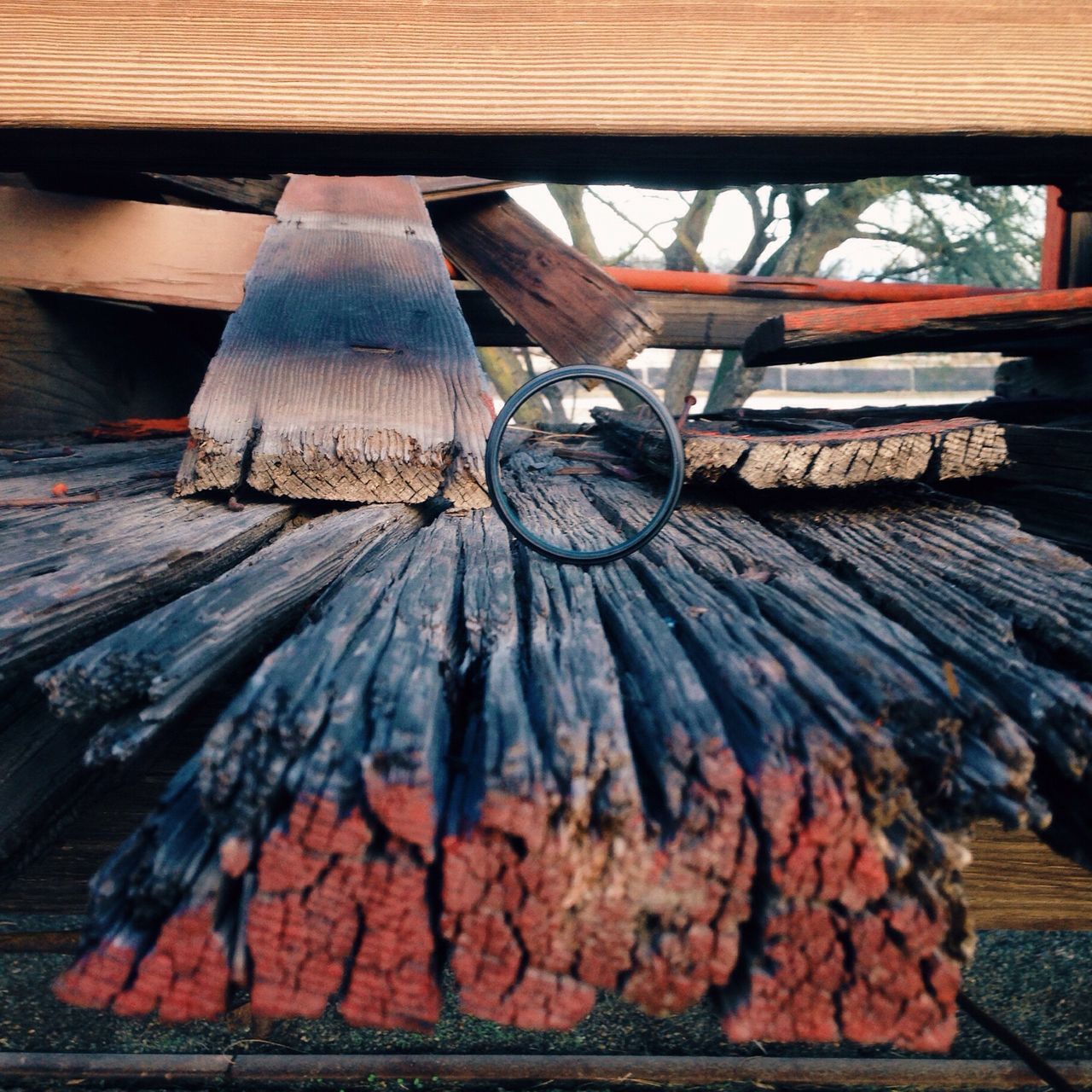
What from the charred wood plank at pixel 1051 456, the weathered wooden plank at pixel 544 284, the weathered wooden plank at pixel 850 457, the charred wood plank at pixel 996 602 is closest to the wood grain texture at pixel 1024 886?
the charred wood plank at pixel 996 602

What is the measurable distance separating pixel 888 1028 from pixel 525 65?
1.33 meters

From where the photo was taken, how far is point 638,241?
1277cm

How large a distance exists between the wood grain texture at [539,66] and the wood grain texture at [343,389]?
591mm

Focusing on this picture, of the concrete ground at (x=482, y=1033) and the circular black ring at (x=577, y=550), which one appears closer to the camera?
the circular black ring at (x=577, y=550)

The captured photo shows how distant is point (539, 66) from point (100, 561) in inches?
39.0

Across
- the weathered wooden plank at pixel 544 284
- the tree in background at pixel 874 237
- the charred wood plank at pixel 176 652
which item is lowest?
the charred wood plank at pixel 176 652

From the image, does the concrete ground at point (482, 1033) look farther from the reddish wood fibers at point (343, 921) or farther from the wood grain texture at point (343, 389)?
the reddish wood fibers at point (343, 921)

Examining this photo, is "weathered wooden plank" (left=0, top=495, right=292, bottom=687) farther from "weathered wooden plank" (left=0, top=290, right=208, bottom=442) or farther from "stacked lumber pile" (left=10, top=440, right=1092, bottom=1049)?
"weathered wooden plank" (left=0, top=290, right=208, bottom=442)

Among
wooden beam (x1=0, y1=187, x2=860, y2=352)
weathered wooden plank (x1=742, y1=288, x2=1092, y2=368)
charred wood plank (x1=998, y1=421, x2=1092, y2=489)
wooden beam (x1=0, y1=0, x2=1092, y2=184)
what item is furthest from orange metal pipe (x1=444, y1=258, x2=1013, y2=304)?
wooden beam (x1=0, y1=0, x2=1092, y2=184)

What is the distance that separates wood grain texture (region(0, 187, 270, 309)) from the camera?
286 centimetres

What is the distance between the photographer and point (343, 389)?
6.20 ft

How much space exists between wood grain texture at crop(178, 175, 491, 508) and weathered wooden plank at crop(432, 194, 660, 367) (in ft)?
2.67

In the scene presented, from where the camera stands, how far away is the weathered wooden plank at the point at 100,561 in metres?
1.02

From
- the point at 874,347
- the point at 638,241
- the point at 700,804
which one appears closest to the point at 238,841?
the point at 700,804
